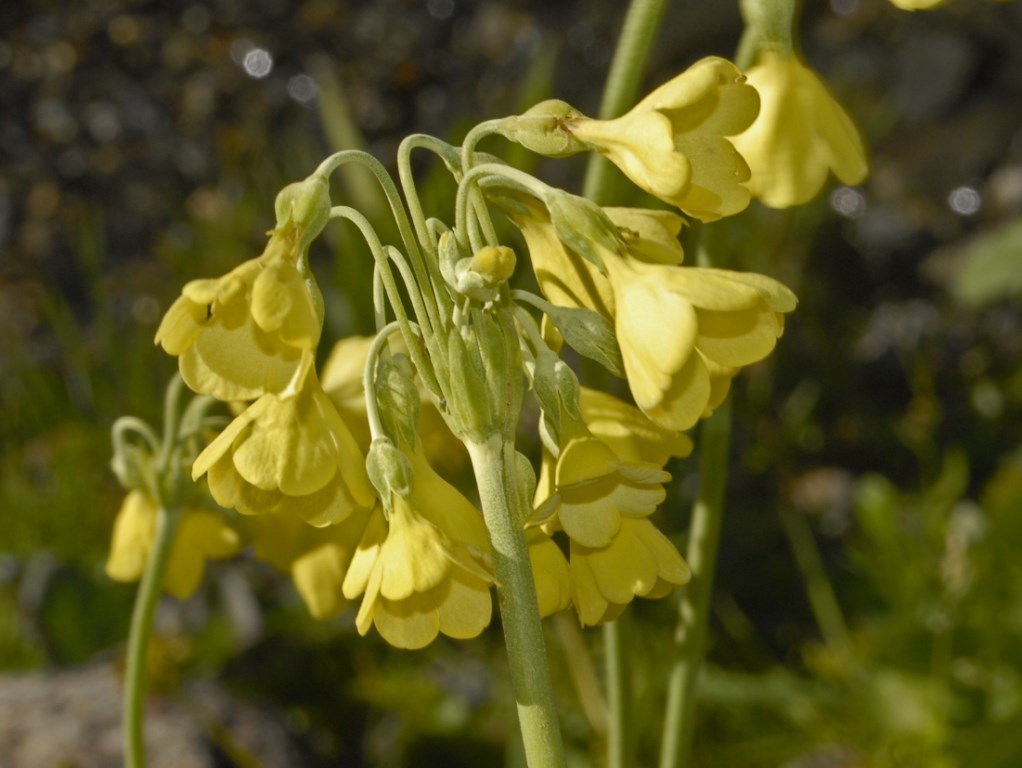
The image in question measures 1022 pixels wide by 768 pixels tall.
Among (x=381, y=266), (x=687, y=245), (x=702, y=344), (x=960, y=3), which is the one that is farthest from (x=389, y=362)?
(x=960, y=3)

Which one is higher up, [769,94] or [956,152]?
[769,94]

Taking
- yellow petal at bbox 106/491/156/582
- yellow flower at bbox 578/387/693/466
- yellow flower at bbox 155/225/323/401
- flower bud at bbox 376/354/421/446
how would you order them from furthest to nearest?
yellow petal at bbox 106/491/156/582 → yellow flower at bbox 578/387/693/466 → flower bud at bbox 376/354/421/446 → yellow flower at bbox 155/225/323/401

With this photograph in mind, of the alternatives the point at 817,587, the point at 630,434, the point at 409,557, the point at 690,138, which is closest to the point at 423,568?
the point at 409,557

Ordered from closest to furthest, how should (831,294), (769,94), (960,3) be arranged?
(769,94) → (831,294) → (960,3)

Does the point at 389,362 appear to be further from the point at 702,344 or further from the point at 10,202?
the point at 10,202

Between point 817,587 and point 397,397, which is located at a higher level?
point 397,397

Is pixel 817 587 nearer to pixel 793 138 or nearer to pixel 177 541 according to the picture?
pixel 177 541

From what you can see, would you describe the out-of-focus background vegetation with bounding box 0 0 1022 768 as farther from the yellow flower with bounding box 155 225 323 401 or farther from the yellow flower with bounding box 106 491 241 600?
the yellow flower with bounding box 155 225 323 401

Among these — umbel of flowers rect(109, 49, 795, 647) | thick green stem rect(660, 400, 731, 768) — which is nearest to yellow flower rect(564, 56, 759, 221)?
umbel of flowers rect(109, 49, 795, 647)
